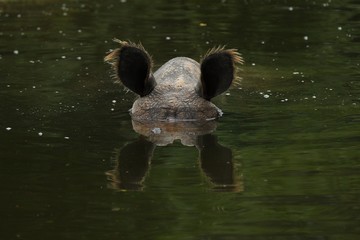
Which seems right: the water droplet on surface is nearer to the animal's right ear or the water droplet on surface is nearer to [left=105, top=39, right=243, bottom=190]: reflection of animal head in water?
[left=105, top=39, right=243, bottom=190]: reflection of animal head in water

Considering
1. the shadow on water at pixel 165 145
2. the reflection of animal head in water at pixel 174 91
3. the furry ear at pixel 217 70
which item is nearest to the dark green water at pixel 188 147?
the shadow on water at pixel 165 145

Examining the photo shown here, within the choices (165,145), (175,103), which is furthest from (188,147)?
(175,103)

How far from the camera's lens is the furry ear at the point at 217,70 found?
9742 millimetres

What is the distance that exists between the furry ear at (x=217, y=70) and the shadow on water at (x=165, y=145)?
1.39 ft

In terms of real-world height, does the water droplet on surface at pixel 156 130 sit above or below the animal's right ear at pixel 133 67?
below

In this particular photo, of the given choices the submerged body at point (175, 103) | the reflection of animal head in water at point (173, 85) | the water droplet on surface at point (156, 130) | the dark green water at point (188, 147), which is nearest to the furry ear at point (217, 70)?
the reflection of animal head in water at point (173, 85)

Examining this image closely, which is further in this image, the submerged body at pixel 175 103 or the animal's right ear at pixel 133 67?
the animal's right ear at pixel 133 67

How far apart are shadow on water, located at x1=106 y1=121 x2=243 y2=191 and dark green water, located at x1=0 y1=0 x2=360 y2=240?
0.9 inches

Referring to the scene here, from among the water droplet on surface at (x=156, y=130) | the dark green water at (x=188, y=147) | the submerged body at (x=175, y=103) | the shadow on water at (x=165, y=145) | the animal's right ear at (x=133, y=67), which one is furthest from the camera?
the animal's right ear at (x=133, y=67)

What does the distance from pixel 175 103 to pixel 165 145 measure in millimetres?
1142

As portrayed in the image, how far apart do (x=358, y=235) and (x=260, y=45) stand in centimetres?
807

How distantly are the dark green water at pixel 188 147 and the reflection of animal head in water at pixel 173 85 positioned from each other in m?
0.26

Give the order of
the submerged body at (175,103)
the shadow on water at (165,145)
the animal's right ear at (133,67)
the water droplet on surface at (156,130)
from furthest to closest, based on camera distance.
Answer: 1. the animal's right ear at (133,67)
2. the submerged body at (175,103)
3. the water droplet on surface at (156,130)
4. the shadow on water at (165,145)

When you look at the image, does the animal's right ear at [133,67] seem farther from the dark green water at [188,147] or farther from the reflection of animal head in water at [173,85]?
the dark green water at [188,147]
